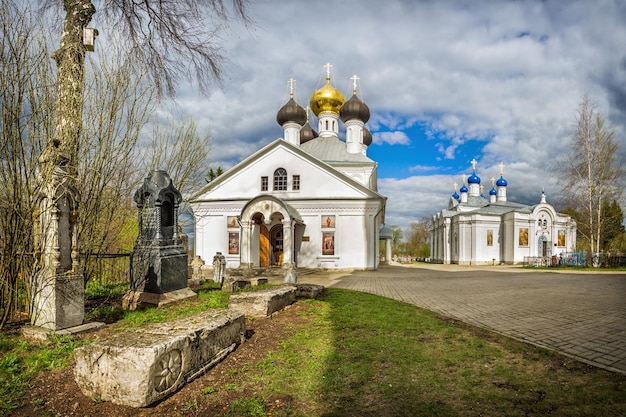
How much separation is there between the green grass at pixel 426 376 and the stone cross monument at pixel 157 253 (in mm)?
3637

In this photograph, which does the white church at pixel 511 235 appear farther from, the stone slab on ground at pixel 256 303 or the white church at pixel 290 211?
the stone slab on ground at pixel 256 303

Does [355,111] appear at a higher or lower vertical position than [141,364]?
higher

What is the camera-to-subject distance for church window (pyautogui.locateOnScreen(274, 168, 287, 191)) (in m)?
23.2

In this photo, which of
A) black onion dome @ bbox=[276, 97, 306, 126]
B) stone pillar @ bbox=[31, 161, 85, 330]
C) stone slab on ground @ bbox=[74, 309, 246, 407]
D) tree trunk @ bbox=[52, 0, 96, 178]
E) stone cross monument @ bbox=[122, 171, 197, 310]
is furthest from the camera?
black onion dome @ bbox=[276, 97, 306, 126]

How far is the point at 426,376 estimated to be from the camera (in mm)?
4027

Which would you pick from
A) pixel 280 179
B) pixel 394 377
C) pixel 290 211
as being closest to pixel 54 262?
pixel 394 377

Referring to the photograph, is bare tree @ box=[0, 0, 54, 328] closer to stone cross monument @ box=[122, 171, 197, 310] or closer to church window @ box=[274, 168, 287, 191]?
stone cross monument @ box=[122, 171, 197, 310]

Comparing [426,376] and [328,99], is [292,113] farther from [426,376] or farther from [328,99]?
[426,376]

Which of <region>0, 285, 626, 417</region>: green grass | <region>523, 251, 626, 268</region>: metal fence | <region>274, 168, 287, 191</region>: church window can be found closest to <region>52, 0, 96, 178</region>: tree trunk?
<region>0, 285, 626, 417</region>: green grass

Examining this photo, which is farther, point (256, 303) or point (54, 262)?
point (256, 303)

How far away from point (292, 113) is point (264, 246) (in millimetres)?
12304

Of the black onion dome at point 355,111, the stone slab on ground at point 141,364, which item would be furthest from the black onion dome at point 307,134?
the stone slab on ground at point 141,364

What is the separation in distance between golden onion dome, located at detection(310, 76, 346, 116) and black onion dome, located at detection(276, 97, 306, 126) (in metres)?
2.99

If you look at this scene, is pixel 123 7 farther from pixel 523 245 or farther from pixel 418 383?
pixel 523 245
